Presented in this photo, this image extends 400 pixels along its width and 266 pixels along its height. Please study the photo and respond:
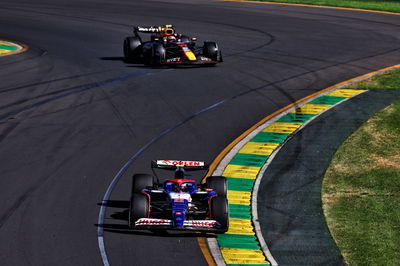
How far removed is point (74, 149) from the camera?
23562mm

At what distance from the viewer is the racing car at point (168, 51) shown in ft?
115

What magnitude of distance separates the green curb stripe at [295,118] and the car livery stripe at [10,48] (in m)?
18.2

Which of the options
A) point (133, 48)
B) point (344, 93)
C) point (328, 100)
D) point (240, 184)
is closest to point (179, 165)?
point (240, 184)

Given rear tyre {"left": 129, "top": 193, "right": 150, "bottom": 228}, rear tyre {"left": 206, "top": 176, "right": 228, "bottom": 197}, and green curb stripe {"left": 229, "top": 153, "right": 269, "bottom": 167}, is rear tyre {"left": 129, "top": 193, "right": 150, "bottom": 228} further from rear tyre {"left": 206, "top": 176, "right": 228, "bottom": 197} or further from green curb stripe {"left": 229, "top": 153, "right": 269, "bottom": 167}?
green curb stripe {"left": 229, "top": 153, "right": 269, "bottom": 167}

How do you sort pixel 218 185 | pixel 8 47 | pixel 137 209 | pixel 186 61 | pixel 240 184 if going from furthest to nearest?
pixel 8 47 → pixel 186 61 → pixel 240 184 → pixel 218 185 → pixel 137 209

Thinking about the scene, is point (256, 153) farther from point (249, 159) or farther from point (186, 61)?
point (186, 61)

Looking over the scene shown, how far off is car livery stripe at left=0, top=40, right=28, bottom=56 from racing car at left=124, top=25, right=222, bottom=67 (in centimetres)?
675

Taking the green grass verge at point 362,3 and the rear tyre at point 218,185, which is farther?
the green grass verge at point 362,3

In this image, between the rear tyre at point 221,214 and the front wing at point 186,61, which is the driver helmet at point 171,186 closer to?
the rear tyre at point 221,214

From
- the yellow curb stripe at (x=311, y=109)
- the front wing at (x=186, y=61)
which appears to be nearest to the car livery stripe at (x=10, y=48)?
the front wing at (x=186, y=61)

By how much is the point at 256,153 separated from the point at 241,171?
1.76 m

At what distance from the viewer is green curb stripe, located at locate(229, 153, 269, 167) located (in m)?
22.9

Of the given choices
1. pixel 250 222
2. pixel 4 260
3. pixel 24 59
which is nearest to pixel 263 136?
pixel 250 222

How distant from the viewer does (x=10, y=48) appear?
41625 mm
